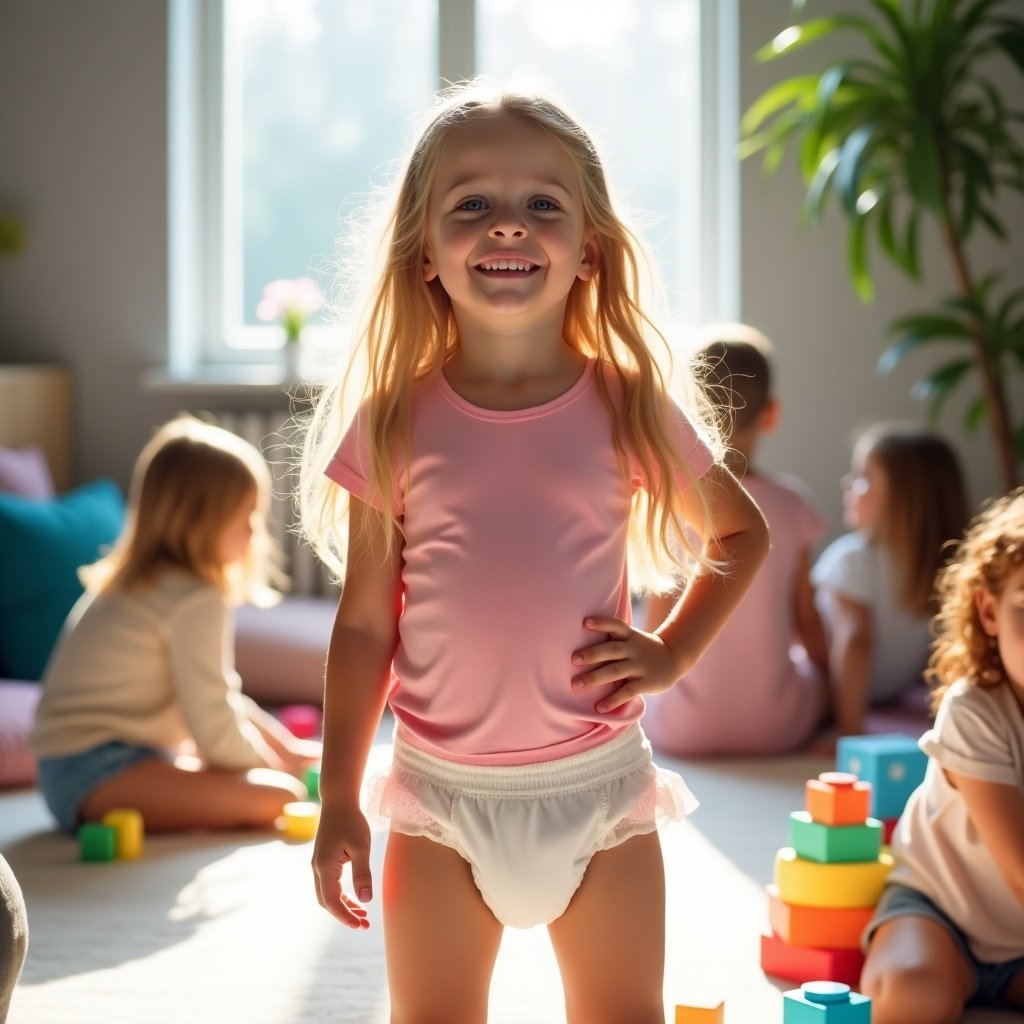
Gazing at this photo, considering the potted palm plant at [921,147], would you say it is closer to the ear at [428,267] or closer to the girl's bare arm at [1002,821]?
the girl's bare arm at [1002,821]

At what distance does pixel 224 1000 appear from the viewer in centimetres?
184

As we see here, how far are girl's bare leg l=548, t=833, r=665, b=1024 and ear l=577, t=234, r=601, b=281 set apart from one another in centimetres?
54

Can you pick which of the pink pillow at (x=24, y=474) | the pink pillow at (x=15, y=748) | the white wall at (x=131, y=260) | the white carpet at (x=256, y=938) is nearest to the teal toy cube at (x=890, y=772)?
the white carpet at (x=256, y=938)

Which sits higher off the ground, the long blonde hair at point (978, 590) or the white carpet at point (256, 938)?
the long blonde hair at point (978, 590)

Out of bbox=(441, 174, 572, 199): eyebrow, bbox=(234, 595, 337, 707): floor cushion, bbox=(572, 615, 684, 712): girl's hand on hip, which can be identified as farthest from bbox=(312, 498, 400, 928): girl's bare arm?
bbox=(234, 595, 337, 707): floor cushion

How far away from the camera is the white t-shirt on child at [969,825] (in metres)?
1.67

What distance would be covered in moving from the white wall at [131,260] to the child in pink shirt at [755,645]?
4.03ft

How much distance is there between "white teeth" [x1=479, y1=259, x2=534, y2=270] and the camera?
4.43 feet

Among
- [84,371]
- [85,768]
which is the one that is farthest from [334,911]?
[84,371]

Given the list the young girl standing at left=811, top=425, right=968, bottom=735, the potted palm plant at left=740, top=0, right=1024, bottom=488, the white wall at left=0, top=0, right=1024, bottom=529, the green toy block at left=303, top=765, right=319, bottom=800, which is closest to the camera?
the green toy block at left=303, top=765, right=319, bottom=800

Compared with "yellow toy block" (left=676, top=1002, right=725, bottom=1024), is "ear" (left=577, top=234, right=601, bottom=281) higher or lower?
higher

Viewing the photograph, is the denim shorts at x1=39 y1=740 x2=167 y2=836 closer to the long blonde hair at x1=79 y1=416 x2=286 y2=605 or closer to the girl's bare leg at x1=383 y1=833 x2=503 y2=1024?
the long blonde hair at x1=79 y1=416 x2=286 y2=605

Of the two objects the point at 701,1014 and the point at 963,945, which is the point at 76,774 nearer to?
the point at 701,1014

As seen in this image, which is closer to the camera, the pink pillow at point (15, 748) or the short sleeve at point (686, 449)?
the short sleeve at point (686, 449)
